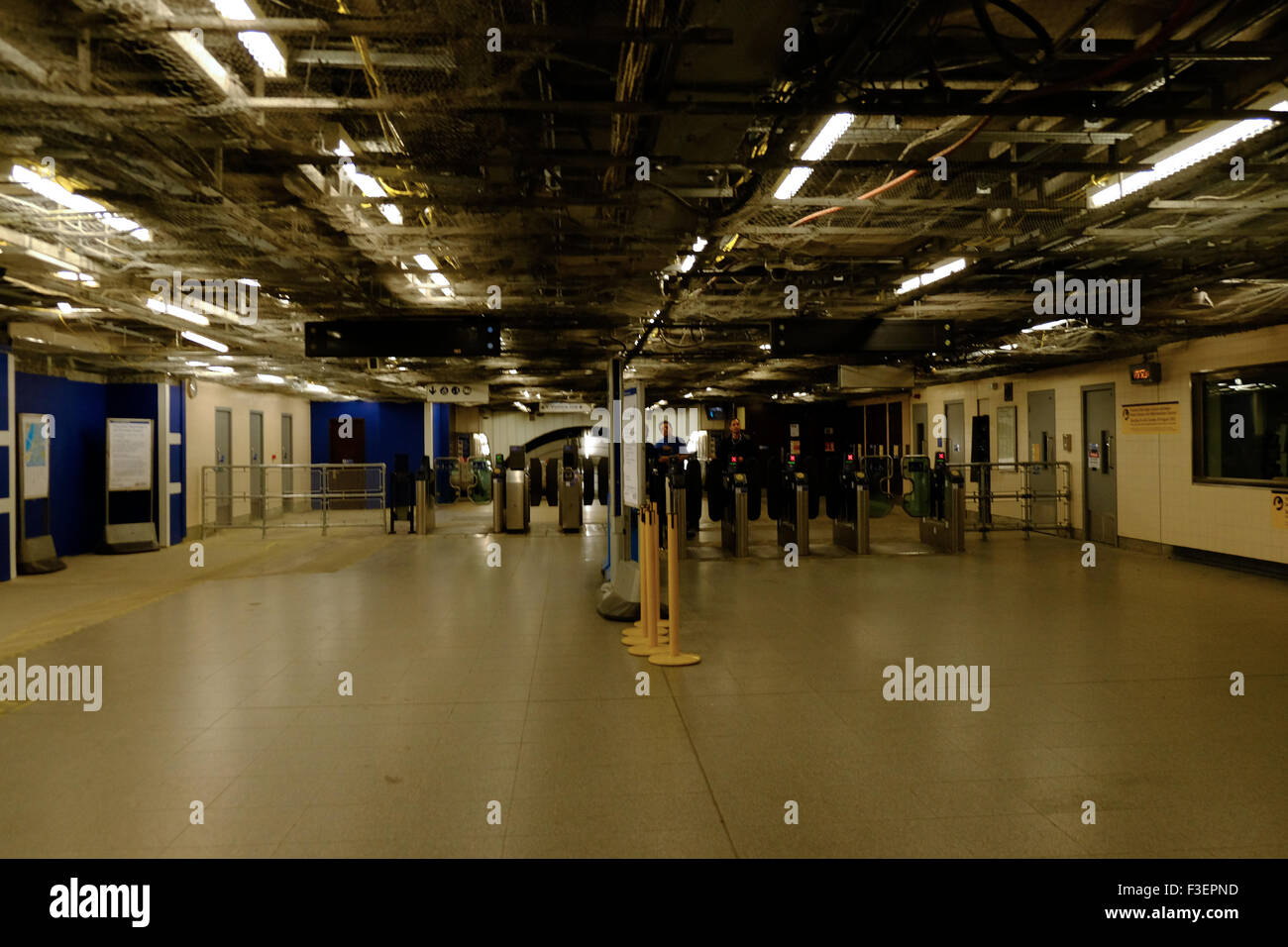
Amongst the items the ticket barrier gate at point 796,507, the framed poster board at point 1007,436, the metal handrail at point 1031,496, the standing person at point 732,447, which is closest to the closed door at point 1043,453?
the metal handrail at point 1031,496

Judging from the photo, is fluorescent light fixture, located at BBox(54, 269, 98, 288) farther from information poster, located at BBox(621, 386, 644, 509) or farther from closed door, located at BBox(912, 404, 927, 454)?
closed door, located at BBox(912, 404, 927, 454)

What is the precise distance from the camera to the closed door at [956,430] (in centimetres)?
1716

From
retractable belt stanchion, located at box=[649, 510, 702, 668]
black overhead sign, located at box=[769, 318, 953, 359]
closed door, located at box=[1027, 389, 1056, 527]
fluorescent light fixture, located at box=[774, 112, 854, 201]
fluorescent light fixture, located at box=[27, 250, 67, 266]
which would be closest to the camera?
fluorescent light fixture, located at box=[774, 112, 854, 201]

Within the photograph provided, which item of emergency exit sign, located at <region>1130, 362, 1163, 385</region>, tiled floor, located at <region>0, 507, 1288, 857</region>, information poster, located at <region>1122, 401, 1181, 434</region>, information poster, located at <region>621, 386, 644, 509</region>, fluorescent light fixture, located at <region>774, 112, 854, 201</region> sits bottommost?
tiled floor, located at <region>0, 507, 1288, 857</region>

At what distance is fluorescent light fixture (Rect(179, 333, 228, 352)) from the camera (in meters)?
9.55

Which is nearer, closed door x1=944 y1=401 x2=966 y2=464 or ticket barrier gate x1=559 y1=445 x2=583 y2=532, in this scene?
ticket barrier gate x1=559 y1=445 x2=583 y2=532

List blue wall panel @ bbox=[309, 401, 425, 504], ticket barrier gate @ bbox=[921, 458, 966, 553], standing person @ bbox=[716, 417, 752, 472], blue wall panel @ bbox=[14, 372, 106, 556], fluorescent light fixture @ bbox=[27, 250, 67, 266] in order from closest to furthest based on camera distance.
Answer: fluorescent light fixture @ bbox=[27, 250, 67, 266]
blue wall panel @ bbox=[14, 372, 106, 556]
ticket barrier gate @ bbox=[921, 458, 966, 553]
standing person @ bbox=[716, 417, 752, 472]
blue wall panel @ bbox=[309, 401, 425, 504]

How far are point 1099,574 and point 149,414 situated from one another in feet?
48.7

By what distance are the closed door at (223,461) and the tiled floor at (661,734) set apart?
7989 millimetres

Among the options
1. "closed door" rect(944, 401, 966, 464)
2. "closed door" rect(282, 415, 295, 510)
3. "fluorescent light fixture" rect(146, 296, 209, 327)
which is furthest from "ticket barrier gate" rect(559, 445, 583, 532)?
"closed door" rect(944, 401, 966, 464)

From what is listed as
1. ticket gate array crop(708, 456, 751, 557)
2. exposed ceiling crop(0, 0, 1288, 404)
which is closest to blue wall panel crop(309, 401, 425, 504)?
ticket gate array crop(708, 456, 751, 557)

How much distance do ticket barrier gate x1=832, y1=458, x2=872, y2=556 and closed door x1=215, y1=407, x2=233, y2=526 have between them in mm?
11856

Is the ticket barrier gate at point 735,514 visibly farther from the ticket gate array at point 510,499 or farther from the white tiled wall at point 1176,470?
the white tiled wall at point 1176,470

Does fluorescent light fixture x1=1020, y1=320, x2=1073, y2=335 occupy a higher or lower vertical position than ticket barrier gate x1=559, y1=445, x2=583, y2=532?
higher
